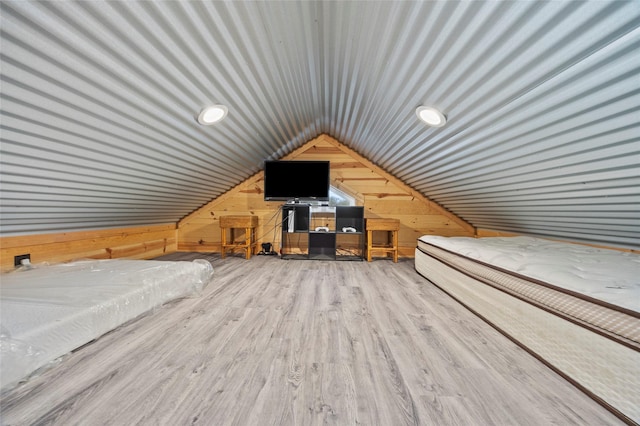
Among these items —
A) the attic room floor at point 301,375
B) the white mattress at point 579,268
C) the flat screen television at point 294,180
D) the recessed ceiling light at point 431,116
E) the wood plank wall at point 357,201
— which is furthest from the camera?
the wood plank wall at point 357,201

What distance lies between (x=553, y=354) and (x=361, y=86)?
95.7 inches

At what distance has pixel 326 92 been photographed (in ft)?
8.99

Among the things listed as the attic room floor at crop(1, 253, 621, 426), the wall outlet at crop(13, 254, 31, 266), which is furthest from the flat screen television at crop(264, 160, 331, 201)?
the wall outlet at crop(13, 254, 31, 266)

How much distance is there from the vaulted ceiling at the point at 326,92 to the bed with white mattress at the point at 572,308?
0.76 m

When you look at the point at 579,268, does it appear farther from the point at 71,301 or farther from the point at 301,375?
the point at 71,301

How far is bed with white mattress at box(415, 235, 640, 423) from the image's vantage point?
2.92 ft

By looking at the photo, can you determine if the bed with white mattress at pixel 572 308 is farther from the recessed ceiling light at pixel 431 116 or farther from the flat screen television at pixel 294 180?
the flat screen television at pixel 294 180

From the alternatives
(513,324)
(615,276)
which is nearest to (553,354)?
(513,324)

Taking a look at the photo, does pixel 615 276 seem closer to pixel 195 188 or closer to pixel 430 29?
pixel 430 29

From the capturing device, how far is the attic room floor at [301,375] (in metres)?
0.87

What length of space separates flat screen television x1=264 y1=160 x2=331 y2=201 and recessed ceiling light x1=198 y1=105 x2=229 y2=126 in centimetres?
158

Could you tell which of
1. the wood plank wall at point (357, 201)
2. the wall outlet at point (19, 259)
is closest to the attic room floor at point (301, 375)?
the wall outlet at point (19, 259)

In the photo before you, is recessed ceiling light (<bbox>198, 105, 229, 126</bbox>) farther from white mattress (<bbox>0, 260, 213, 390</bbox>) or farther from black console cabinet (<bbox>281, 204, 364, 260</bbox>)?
black console cabinet (<bbox>281, 204, 364, 260</bbox>)

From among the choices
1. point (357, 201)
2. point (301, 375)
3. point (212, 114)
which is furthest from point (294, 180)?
point (301, 375)
